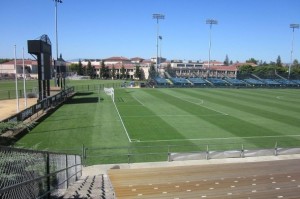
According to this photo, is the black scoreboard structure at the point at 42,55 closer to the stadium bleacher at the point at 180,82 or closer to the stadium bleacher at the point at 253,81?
the stadium bleacher at the point at 180,82

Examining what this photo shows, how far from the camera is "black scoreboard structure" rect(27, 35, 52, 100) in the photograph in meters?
35.9

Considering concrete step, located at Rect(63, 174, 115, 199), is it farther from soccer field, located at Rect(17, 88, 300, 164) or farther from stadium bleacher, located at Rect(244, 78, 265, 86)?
stadium bleacher, located at Rect(244, 78, 265, 86)

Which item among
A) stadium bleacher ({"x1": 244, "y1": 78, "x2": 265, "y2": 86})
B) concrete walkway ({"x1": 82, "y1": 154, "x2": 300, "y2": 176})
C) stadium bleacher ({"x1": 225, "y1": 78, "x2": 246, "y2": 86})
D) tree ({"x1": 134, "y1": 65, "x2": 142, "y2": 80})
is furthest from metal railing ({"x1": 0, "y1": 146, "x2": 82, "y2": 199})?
tree ({"x1": 134, "y1": 65, "x2": 142, "y2": 80})

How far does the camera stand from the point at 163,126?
29234 mm

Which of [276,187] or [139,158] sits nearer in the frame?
[276,187]

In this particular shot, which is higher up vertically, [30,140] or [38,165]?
[38,165]

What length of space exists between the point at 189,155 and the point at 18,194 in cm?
1361

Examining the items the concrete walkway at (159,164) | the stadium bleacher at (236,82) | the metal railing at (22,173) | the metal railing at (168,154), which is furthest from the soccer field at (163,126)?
the stadium bleacher at (236,82)

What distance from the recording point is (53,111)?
36.8 metres

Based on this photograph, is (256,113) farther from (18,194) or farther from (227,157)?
(18,194)

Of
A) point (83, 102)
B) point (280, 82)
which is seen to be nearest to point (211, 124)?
point (83, 102)

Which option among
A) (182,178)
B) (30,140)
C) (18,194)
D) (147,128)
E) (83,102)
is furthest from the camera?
(83,102)

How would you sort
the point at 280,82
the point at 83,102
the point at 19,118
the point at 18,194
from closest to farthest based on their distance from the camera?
the point at 18,194 → the point at 19,118 → the point at 83,102 → the point at 280,82

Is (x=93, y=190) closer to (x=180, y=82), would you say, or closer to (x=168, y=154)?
(x=168, y=154)
